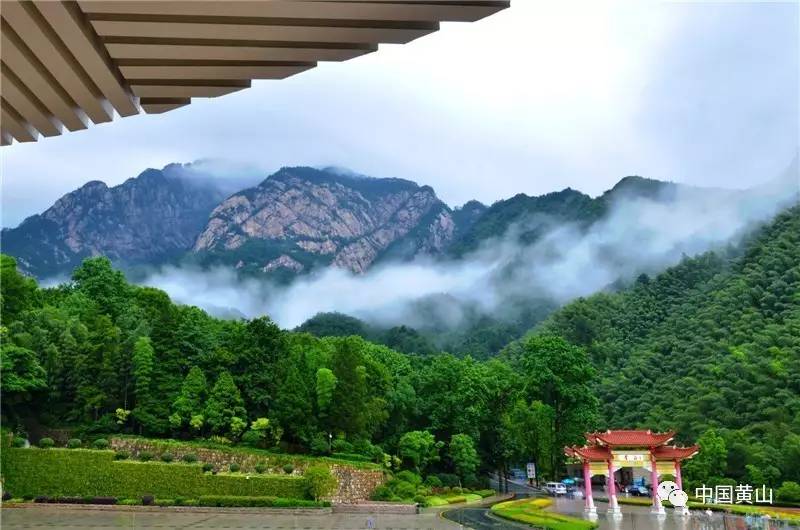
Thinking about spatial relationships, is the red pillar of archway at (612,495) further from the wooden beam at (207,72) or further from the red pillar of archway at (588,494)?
the wooden beam at (207,72)

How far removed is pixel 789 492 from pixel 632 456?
5.86m

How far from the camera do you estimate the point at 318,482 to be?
2386 cm

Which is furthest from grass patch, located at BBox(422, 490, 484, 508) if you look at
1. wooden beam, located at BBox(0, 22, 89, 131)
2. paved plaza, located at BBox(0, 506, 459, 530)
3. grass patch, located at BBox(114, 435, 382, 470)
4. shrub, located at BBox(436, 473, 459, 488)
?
wooden beam, located at BBox(0, 22, 89, 131)

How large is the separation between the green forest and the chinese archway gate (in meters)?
4.88

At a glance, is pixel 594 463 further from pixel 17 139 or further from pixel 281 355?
pixel 17 139

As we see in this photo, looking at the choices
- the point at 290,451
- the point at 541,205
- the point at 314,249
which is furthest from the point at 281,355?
the point at 541,205

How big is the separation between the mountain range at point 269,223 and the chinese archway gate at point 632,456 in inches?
2804

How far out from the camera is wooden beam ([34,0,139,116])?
5.70ft

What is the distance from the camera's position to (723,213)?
78188 mm

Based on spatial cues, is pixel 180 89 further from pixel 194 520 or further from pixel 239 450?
pixel 239 450

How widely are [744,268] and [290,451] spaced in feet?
124

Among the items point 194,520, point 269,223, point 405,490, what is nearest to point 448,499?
point 405,490

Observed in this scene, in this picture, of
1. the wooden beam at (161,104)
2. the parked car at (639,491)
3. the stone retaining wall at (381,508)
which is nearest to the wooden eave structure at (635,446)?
the stone retaining wall at (381,508)

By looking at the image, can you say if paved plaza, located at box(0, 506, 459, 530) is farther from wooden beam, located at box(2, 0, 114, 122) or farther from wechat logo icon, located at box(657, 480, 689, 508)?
wooden beam, located at box(2, 0, 114, 122)
